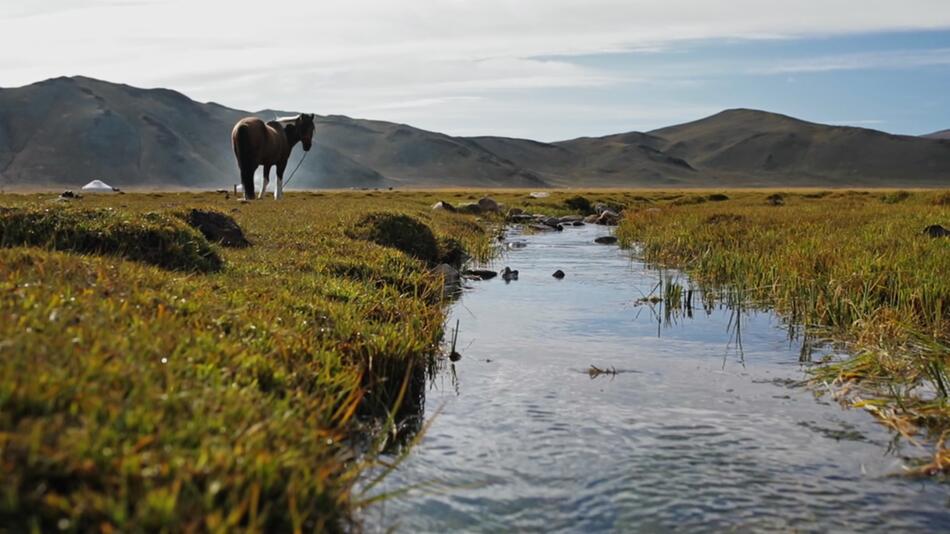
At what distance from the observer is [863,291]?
43.3 ft

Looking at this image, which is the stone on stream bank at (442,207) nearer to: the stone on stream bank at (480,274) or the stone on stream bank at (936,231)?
the stone on stream bank at (480,274)

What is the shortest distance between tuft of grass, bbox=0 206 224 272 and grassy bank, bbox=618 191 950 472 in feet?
27.1

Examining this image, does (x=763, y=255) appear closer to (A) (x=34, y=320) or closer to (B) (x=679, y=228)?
(B) (x=679, y=228)

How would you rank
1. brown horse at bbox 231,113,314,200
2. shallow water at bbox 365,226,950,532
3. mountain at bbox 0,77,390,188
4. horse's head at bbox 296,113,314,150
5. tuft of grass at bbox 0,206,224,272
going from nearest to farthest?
shallow water at bbox 365,226,950,532 → tuft of grass at bbox 0,206,224,272 → brown horse at bbox 231,113,314,200 → horse's head at bbox 296,113,314,150 → mountain at bbox 0,77,390,188

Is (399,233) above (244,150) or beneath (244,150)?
beneath

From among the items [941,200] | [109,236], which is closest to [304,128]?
[941,200]

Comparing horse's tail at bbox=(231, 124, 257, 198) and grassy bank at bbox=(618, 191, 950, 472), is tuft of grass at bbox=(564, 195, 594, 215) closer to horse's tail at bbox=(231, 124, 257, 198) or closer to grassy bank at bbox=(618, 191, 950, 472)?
horse's tail at bbox=(231, 124, 257, 198)

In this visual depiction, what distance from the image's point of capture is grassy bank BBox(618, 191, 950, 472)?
9195 mm

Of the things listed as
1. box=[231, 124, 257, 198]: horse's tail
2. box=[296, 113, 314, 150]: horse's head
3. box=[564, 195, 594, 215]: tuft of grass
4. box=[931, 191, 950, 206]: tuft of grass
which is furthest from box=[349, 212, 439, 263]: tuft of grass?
box=[564, 195, 594, 215]: tuft of grass

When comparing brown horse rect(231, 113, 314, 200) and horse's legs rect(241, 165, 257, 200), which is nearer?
brown horse rect(231, 113, 314, 200)

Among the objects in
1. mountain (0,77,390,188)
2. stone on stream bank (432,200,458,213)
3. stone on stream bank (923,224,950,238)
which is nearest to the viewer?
stone on stream bank (923,224,950,238)

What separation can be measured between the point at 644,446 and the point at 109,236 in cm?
811

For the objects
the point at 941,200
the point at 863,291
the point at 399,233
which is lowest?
the point at 863,291

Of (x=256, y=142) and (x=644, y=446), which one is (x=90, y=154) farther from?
(x=644, y=446)
